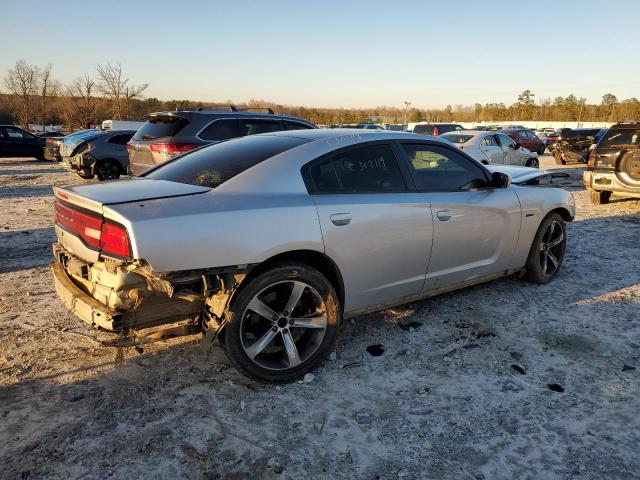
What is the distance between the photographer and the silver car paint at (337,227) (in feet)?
9.08

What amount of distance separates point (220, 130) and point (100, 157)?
6746 millimetres

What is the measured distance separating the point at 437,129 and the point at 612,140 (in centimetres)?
1238

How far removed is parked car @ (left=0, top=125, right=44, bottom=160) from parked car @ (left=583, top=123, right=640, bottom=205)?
21814 millimetres

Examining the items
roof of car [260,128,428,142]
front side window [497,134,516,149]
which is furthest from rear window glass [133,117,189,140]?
front side window [497,134,516,149]

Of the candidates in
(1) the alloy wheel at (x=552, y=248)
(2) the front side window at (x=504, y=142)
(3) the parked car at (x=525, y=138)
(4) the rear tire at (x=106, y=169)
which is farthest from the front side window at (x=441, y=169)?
(3) the parked car at (x=525, y=138)

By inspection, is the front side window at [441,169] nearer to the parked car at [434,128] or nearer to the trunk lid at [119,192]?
the trunk lid at [119,192]

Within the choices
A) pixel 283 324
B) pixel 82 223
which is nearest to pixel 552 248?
pixel 283 324

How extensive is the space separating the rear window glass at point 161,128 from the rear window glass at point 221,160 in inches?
180

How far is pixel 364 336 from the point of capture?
3.98 m

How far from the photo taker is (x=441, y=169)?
4.25 meters

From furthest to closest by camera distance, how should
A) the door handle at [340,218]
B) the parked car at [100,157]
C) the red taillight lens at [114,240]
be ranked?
the parked car at [100,157], the door handle at [340,218], the red taillight lens at [114,240]

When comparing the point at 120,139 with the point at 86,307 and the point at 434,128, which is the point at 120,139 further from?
the point at 434,128

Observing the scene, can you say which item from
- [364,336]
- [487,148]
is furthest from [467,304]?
[487,148]

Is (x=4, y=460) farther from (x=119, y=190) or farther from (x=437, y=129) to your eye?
(x=437, y=129)
